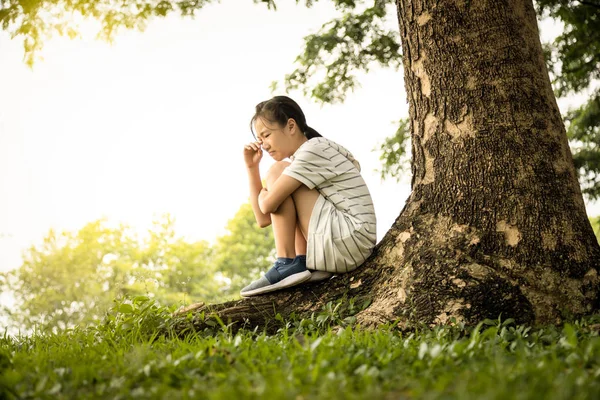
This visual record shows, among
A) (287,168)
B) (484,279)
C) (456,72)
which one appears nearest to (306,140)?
(287,168)

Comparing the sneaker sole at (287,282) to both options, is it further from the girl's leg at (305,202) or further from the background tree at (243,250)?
the background tree at (243,250)

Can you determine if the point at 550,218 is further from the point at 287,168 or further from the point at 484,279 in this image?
the point at 287,168

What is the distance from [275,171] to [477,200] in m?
1.34

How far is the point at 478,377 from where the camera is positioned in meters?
1.80

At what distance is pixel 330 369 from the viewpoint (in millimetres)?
2057

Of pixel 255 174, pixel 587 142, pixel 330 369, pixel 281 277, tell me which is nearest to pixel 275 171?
pixel 255 174

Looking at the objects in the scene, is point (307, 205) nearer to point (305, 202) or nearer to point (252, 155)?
point (305, 202)

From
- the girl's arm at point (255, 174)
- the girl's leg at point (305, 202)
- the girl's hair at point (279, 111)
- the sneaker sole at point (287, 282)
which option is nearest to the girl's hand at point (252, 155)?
the girl's arm at point (255, 174)

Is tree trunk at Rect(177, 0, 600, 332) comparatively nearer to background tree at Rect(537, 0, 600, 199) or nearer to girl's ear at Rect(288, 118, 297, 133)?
girl's ear at Rect(288, 118, 297, 133)

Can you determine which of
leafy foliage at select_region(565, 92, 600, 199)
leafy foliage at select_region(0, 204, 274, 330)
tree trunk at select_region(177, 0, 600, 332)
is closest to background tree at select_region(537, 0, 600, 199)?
leafy foliage at select_region(565, 92, 600, 199)

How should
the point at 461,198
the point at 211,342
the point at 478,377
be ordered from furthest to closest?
the point at 461,198 → the point at 211,342 → the point at 478,377

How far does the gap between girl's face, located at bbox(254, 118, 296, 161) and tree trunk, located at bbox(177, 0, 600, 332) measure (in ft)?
2.95

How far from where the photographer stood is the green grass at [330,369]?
172 centimetres

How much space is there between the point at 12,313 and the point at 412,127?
1011 inches
